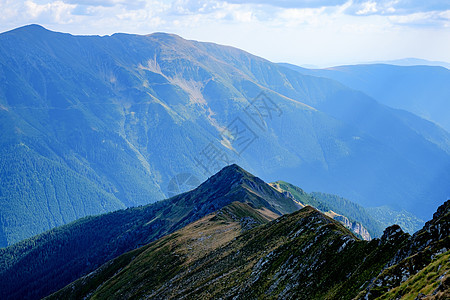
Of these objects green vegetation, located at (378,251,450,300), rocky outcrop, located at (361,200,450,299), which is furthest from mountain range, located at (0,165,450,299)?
green vegetation, located at (378,251,450,300)

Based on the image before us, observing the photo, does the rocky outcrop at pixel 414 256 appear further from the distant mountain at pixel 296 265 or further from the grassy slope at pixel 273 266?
the grassy slope at pixel 273 266

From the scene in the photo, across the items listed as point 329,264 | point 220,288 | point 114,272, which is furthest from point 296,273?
point 114,272

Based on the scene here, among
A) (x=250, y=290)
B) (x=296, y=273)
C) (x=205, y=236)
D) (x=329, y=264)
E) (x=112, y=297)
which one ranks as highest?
(x=329, y=264)

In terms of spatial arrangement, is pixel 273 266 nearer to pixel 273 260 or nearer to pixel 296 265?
pixel 273 260

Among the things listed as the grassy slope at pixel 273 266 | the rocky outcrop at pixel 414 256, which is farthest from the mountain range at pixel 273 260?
the rocky outcrop at pixel 414 256

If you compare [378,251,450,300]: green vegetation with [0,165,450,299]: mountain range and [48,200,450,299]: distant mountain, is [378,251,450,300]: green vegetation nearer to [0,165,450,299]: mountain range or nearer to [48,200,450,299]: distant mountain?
[48,200,450,299]: distant mountain

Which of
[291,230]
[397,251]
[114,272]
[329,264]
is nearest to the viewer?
[397,251]

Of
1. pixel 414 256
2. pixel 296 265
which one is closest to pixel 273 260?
pixel 296 265

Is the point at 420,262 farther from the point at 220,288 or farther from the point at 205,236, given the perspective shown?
the point at 205,236

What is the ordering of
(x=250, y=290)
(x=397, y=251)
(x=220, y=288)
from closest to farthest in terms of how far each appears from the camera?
(x=397, y=251) → (x=250, y=290) → (x=220, y=288)
